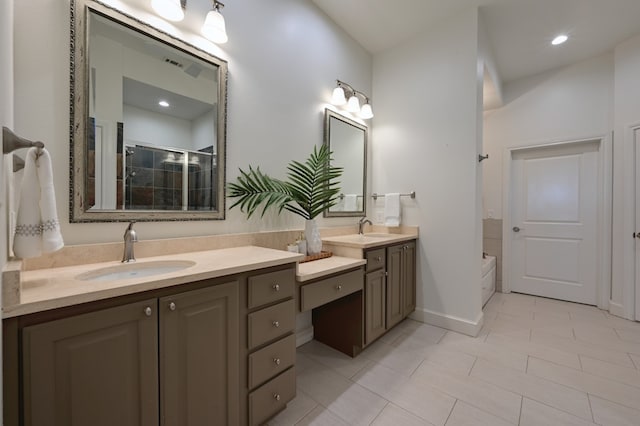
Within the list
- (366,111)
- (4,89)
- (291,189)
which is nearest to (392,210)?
(366,111)

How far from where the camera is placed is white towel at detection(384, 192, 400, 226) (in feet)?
8.74

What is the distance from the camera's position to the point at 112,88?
Result: 4.07 ft

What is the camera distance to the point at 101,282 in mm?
872

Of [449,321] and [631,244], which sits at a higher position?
[631,244]

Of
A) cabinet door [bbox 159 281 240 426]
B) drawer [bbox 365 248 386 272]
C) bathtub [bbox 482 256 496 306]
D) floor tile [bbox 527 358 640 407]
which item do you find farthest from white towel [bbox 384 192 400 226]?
cabinet door [bbox 159 281 240 426]

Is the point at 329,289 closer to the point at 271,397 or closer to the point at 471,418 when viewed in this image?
the point at 271,397

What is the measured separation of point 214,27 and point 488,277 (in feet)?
12.1

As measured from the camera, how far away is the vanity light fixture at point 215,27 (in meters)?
1.47

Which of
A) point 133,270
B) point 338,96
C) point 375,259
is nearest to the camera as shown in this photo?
point 133,270

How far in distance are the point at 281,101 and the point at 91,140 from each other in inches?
48.6

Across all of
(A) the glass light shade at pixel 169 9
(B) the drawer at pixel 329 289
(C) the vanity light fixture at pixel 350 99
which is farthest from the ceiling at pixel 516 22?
(B) the drawer at pixel 329 289

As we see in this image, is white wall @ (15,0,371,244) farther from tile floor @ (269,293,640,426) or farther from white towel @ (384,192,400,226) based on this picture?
tile floor @ (269,293,640,426)

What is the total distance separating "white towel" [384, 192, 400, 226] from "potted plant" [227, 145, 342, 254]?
988mm

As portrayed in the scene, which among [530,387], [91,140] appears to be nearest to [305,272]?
[91,140]
